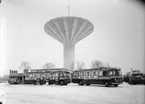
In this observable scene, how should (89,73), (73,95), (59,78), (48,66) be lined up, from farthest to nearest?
1. (59,78)
2. (89,73)
3. (48,66)
4. (73,95)

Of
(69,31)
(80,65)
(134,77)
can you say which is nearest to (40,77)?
(80,65)

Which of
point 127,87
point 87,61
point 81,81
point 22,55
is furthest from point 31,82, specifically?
point 127,87

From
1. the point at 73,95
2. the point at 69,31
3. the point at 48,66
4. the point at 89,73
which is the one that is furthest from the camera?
the point at 89,73

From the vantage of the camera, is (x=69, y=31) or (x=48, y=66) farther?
(x=48, y=66)

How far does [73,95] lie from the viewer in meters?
3.48

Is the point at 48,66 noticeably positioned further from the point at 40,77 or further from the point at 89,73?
the point at 89,73

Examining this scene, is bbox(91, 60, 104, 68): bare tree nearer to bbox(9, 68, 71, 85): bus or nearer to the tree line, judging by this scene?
the tree line

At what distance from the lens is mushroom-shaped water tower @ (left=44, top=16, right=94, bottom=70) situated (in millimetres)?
3641

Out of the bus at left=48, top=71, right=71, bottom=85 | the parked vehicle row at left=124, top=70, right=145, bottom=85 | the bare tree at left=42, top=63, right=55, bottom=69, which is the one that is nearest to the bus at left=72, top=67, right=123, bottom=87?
the parked vehicle row at left=124, top=70, right=145, bottom=85

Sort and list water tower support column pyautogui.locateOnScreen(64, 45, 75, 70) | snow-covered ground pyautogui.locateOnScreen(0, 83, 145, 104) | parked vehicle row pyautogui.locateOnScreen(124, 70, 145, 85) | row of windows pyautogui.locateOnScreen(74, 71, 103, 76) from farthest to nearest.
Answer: row of windows pyautogui.locateOnScreen(74, 71, 103, 76)
parked vehicle row pyautogui.locateOnScreen(124, 70, 145, 85)
water tower support column pyautogui.locateOnScreen(64, 45, 75, 70)
snow-covered ground pyautogui.locateOnScreen(0, 83, 145, 104)

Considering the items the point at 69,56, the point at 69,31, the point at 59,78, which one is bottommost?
the point at 59,78

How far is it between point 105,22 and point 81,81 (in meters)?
1.21

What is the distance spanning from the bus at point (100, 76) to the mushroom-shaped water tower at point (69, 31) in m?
0.28

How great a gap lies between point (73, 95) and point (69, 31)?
1069 mm
